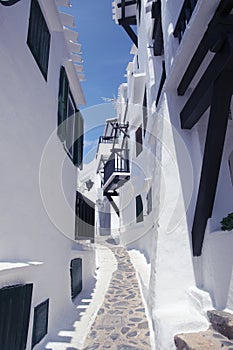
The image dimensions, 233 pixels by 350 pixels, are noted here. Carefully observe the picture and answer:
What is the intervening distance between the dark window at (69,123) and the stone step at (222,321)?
3.94 meters

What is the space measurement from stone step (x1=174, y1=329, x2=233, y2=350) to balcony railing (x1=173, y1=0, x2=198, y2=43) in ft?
15.0

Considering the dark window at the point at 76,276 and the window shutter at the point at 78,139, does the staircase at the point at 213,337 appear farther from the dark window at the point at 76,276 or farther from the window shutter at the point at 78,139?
the window shutter at the point at 78,139

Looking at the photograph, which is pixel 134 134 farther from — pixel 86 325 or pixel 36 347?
pixel 36 347

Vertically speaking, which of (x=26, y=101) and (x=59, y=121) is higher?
(x=59, y=121)

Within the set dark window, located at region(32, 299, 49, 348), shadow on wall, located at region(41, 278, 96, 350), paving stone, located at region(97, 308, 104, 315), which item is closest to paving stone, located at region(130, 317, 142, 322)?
paving stone, located at region(97, 308, 104, 315)

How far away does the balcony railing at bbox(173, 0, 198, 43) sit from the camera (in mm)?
3883

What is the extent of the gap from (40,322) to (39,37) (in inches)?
172

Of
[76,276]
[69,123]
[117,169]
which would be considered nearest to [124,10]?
[117,169]

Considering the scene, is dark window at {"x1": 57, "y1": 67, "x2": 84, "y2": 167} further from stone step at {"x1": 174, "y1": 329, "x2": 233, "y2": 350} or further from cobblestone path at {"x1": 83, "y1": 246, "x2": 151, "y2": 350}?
stone step at {"x1": 174, "y1": 329, "x2": 233, "y2": 350}

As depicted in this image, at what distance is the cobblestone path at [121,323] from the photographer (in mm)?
3545

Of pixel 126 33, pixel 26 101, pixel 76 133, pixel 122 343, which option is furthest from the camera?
pixel 126 33

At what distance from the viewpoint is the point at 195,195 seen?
4.21 metres

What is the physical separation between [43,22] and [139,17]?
8.11 metres

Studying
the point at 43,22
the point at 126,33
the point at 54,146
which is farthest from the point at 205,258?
the point at 126,33
